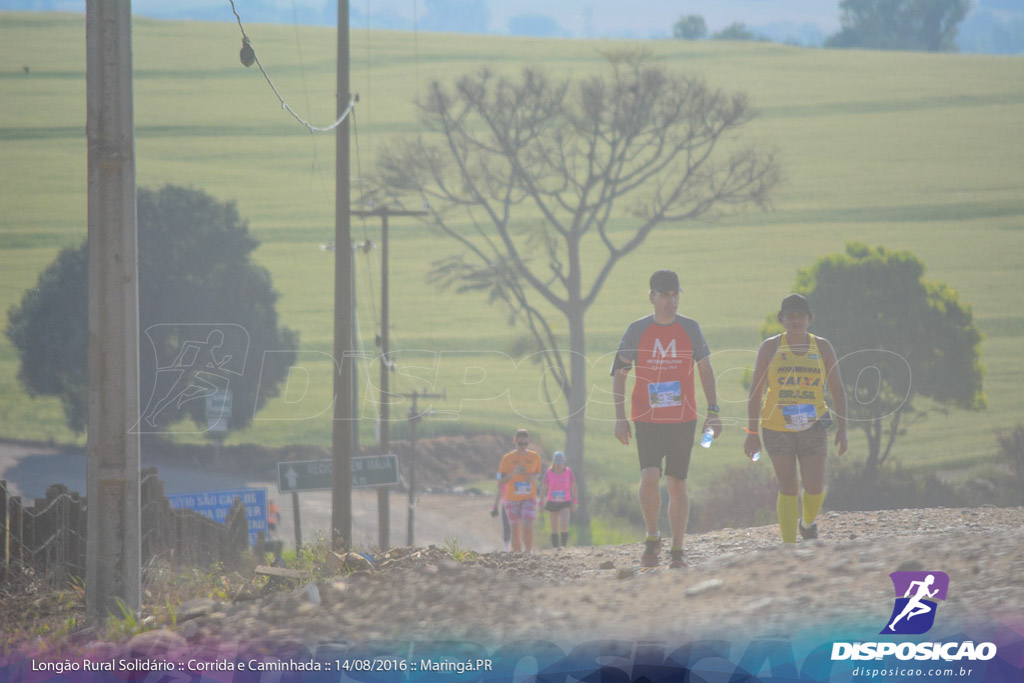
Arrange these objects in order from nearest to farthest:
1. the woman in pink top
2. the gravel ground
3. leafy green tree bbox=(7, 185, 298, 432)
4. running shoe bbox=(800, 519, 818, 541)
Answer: the gravel ground → running shoe bbox=(800, 519, 818, 541) → the woman in pink top → leafy green tree bbox=(7, 185, 298, 432)

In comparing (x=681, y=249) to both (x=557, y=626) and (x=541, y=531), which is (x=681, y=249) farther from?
(x=557, y=626)

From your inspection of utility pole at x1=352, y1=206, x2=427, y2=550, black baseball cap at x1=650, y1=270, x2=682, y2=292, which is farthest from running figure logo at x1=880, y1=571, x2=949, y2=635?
utility pole at x1=352, y1=206, x2=427, y2=550

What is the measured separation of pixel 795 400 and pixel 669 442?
3.01 feet

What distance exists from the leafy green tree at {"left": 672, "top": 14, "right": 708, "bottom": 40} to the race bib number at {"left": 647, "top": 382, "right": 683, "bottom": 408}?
101408 mm

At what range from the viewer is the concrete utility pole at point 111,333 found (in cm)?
692

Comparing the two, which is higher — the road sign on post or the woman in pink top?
the woman in pink top

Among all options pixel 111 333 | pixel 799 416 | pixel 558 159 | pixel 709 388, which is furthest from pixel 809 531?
pixel 558 159

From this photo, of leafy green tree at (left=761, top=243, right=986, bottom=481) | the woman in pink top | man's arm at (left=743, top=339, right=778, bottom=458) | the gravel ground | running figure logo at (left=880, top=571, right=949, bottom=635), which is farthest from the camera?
leafy green tree at (left=761, top=243, right=986, bottom=481)

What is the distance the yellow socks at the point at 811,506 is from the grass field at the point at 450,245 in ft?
83.8

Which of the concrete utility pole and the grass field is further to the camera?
the grass field

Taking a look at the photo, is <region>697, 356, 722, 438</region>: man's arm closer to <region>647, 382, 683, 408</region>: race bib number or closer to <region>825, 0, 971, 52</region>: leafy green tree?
<region>647, 382, 683, 408</region>: race bib number

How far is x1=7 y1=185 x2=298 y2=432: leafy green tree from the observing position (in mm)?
39594

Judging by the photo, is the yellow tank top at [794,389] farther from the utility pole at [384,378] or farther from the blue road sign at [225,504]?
the blue road sign at [225,504]

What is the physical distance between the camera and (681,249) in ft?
187
